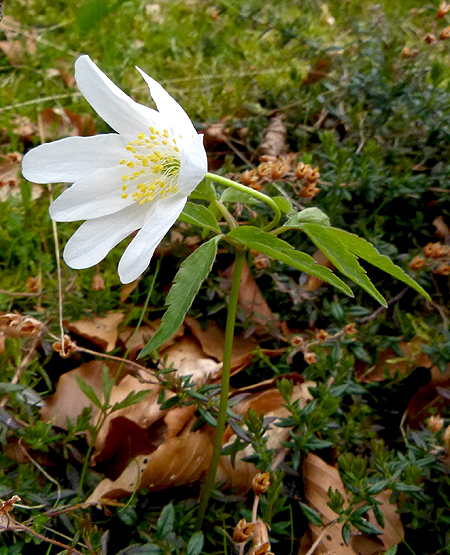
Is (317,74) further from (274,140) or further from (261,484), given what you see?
(261,484)

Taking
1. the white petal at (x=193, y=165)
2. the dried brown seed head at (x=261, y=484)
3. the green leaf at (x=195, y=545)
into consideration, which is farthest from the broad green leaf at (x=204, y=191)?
the green leaf at (x=195, y=545)

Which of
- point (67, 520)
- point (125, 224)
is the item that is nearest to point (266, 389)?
point (67, 520)

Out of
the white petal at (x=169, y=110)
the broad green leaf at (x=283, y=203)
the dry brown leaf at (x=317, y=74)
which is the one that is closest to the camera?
the white petal at (x=169, y=110)

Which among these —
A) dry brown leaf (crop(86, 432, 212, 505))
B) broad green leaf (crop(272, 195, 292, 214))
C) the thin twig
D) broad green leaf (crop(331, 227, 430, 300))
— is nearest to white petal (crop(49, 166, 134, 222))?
broad green leaf (crop(272, 195, 292, 214))

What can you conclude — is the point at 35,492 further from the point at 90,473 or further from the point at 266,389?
the point at 266,389

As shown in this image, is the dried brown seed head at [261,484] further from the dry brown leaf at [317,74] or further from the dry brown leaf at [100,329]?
the dry brown leaf at [317,74]

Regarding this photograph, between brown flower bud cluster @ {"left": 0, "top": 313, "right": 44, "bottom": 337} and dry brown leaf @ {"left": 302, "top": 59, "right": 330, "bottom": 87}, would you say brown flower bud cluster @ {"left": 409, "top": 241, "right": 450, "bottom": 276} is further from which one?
brown flower bud cluster @ {"left": 0, "top": 313, "right": 44, "bottom": 337}
